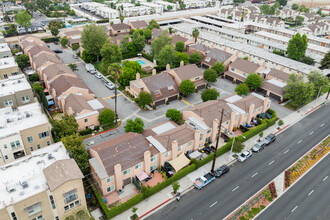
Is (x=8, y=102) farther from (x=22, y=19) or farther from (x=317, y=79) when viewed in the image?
(x=317, y=79)

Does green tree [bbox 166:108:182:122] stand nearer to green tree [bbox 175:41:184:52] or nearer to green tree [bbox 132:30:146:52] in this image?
green tree [bbox 175:41:184:52]

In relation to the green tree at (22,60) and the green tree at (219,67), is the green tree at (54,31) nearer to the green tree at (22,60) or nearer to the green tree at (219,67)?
the green tree at (22,60)

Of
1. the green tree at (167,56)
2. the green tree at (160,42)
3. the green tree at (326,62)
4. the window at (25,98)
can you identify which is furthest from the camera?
the green tree at (160,42)

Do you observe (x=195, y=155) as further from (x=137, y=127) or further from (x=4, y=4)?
(x=4, y=4)

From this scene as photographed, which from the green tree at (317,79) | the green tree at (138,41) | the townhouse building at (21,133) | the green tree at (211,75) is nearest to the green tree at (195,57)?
the green tree at (211,75)

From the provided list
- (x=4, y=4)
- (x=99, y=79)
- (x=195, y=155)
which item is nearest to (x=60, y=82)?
(x=99, y=79)
